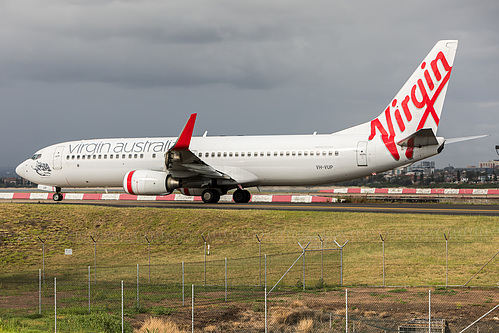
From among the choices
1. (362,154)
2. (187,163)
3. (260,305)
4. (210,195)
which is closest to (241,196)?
(210,195)

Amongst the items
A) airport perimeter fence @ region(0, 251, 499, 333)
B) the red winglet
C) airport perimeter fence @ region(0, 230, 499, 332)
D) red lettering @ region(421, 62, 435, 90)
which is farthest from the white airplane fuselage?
airport perimeter fence @ region(0, 251, 499, 333)

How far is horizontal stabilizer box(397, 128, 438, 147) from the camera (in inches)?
1282

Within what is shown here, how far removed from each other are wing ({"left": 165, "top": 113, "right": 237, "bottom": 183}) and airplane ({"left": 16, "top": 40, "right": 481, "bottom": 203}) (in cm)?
6

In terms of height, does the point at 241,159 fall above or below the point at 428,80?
below

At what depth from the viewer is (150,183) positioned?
3662 centimetres

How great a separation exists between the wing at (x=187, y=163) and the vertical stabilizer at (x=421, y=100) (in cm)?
991

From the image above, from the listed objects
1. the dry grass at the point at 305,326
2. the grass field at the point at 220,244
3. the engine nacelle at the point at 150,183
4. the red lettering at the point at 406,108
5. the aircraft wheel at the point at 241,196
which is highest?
the red lettering at the point at 406,108

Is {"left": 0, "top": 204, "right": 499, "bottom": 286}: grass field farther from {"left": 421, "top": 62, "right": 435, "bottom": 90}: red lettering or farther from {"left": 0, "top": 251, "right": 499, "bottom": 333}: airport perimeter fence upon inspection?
{"left": 421, "top": 62, "right": 435, "bottom": 90}: red lettering

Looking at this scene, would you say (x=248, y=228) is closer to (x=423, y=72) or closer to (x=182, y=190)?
(x=182, y=190)

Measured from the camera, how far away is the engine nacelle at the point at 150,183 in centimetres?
3666

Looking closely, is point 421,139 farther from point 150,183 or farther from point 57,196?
point 57,196

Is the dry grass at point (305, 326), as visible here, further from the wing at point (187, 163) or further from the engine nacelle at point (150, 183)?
the engine nacelle at point (150, 183)

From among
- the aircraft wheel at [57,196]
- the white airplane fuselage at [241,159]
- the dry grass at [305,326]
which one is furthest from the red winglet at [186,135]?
the dry grass at [305,326]

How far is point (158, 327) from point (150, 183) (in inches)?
854
